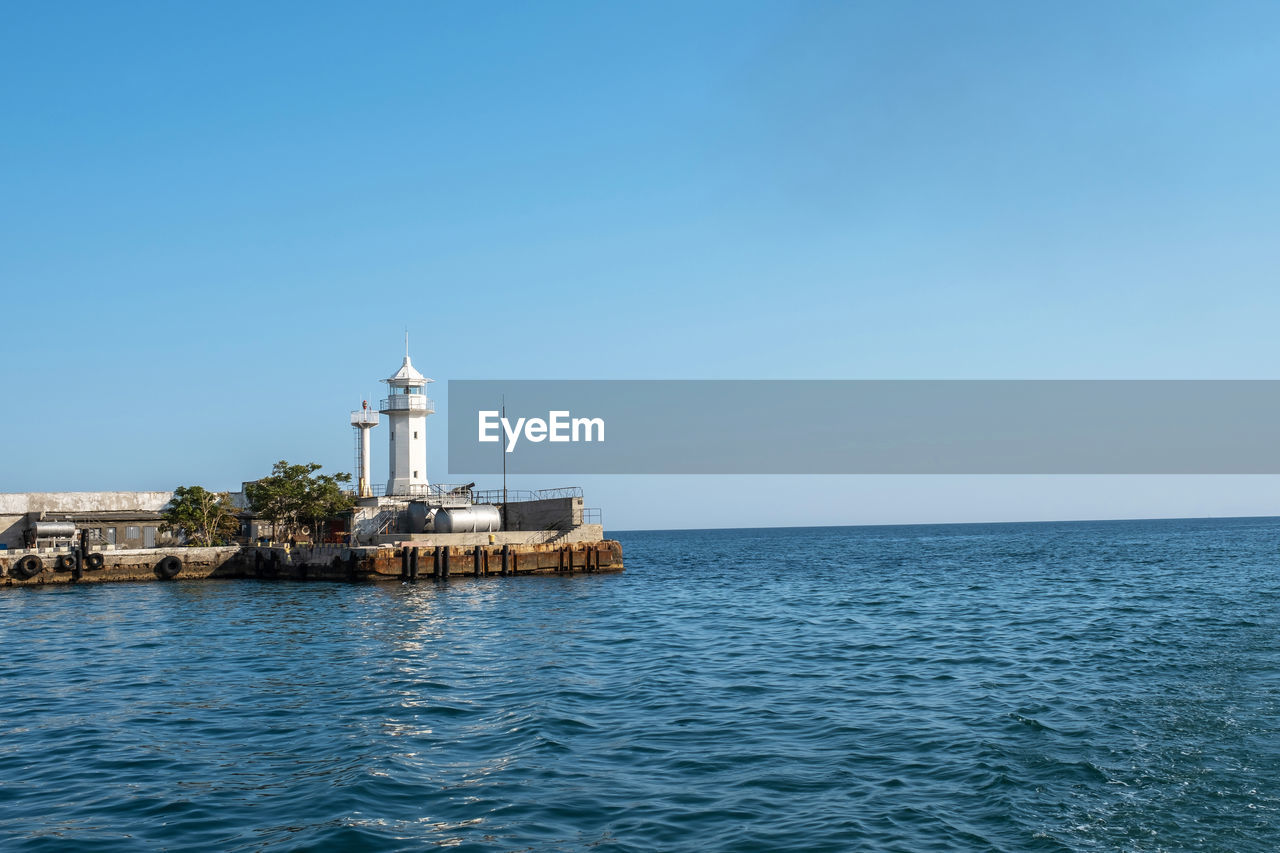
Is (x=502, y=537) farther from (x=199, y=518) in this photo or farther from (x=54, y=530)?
(x=54, y=530)

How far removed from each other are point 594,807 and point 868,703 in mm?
8429

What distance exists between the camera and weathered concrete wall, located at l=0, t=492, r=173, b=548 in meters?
70.6

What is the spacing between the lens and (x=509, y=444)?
229 feet

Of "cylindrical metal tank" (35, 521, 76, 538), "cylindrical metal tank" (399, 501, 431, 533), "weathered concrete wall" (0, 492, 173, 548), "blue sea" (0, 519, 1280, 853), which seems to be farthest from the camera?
"weathered concrete wall" (0, 492, 173, 548)

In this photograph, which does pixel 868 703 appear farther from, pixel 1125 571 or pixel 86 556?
pixel 86 556

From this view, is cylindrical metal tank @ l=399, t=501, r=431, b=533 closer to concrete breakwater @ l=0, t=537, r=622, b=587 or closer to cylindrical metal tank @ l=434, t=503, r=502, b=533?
cylindrical metal tank @ l=434, t=503, r=502, b=533

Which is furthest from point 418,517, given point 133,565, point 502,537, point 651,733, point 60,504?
point 651,733

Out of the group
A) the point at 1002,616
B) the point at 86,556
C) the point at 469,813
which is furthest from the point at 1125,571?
the point at 86,556

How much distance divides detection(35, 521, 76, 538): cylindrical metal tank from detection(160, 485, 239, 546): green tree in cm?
655

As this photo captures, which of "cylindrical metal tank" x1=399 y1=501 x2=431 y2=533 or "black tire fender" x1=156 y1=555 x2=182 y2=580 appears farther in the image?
"cylindrical metal tank" x1=399 y1=501 x2=431 y2=533

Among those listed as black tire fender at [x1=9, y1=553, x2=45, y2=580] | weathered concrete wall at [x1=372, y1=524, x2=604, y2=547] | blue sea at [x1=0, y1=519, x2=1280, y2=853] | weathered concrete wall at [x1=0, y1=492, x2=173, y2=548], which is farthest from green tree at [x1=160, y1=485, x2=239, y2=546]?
blue sea at [x1=0, y1=519, x2=1280, y2=853]

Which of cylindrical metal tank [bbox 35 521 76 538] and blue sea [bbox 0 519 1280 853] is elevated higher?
cylindrical metal tank [bbox 35 521 76 538]

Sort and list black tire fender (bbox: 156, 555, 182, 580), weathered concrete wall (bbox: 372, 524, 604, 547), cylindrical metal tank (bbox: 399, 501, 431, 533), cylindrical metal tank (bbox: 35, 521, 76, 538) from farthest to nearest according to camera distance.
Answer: cylindrical metal tank (bbox: 35, 521, 76, 538)
cylindrical metal tank (bbox: 399, 501, 431, 533)
black tire fender (bbox: 156, 555, 182, 580)
weathered concrete wall (bbox: 372, 524, 604, 547)

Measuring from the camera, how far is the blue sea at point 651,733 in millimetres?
11461
